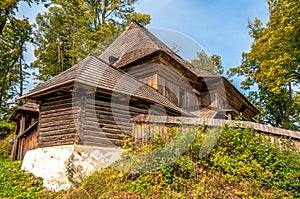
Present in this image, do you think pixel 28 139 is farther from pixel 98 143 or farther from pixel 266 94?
pixel 266 94

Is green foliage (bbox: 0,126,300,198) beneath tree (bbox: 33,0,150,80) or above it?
beneath

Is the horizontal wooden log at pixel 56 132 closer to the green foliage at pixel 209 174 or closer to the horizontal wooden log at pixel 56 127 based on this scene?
the horizontal wooden log at pixel 56 127

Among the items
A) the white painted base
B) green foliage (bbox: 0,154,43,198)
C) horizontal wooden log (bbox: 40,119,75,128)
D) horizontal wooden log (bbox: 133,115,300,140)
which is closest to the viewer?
green foliage (bbox: 0,154,43,198)

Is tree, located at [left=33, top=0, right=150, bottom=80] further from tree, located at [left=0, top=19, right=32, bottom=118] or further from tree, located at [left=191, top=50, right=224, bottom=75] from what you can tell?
tree, located at [left=191, top=50, right=224, bottom=75]

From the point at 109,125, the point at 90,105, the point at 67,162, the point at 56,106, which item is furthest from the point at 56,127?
the point at 109,125

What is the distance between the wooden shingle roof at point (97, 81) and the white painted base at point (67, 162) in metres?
1.83

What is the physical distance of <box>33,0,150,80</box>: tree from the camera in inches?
921

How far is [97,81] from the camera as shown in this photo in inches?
356

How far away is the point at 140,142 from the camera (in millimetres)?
8594

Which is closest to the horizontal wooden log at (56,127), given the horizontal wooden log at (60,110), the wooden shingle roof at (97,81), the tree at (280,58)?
the horizontal wooden log at (60,110)

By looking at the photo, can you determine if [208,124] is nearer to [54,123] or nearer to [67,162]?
[67,162]

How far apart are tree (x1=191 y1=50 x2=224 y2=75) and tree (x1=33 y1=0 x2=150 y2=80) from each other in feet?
44.6

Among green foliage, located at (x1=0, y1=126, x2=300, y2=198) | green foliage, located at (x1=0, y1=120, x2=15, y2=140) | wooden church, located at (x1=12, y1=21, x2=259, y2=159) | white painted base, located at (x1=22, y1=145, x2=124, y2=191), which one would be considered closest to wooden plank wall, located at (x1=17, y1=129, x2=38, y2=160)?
wooden church, located at (x1=12, y1=21, x2=259, y2=159)

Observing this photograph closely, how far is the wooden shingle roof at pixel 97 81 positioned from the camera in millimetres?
8797
